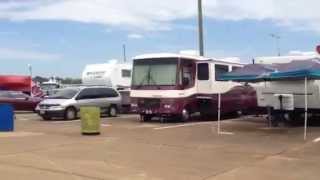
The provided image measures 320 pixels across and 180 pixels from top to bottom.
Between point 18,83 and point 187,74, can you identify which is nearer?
point 187,74

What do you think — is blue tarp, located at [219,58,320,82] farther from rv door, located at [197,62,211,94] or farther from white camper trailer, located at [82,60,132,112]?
white camper trailer, located at [82,60,132,112]

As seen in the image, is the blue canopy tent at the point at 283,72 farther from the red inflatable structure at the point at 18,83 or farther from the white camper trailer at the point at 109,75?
the red inflatable structure at the point at 18,83

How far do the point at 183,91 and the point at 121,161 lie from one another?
12810 millimetres

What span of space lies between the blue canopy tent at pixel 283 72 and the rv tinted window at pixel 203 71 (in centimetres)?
508

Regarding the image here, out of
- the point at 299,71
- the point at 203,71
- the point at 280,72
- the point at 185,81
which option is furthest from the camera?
the point at 203,71

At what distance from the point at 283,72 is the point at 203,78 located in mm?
7040

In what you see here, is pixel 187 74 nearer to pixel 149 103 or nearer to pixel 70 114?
pixel 149 103

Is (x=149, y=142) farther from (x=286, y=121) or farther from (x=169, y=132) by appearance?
(x=286, y=121)

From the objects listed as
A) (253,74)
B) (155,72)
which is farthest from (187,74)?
(253,74)

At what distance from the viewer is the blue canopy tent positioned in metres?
20.0

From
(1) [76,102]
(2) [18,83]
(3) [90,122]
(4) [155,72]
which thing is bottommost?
(3) [90,122]

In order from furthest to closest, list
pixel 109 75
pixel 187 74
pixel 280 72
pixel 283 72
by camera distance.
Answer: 1. pixel 109 75
2. pixel 187 74
3. pixel 280 72
4. pixel 283 72

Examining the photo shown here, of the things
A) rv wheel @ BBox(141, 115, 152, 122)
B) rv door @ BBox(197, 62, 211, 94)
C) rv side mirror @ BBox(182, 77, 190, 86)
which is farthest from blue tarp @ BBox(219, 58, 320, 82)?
rv wheel @ BBox(141, 115, 152, 122)

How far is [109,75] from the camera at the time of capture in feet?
125
